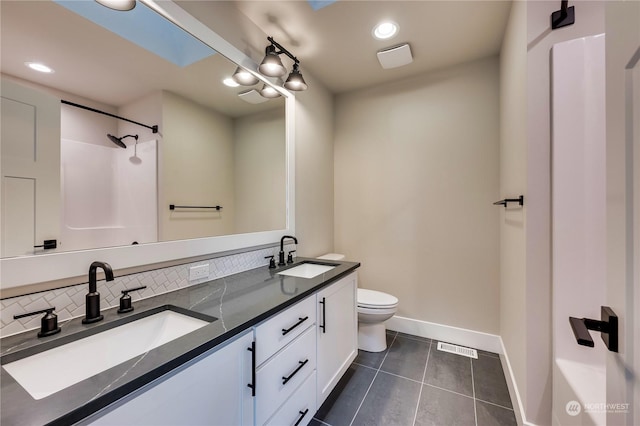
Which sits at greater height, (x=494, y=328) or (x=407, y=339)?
(x=494, y=328)

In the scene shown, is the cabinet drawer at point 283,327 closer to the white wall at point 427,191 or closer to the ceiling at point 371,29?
the white wall at point 427,191

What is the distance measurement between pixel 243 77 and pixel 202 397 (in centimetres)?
180

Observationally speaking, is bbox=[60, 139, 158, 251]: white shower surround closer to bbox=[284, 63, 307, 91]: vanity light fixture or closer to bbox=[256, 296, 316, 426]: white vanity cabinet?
bbox=[256, 296, 316, 426]: white vanity cabinet

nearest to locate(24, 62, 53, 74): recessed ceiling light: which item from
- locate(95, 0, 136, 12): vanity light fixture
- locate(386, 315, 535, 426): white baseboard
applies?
locate(95, 0, 136, 12): vanity light fixture

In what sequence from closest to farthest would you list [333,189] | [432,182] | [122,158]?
[122,158] → [432,182] → [333,189]

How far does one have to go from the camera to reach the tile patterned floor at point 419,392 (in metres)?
1.50

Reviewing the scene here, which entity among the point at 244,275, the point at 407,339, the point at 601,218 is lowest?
the point at 407,339

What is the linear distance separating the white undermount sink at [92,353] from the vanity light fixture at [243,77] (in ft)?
4.85

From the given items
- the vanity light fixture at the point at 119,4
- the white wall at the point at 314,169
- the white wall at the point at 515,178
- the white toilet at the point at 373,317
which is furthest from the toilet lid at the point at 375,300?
the vanity light fixture at the point at 119,4

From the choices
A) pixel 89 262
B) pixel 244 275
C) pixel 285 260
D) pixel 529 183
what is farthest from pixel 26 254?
pixel 529 183

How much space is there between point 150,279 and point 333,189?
6.75 feet

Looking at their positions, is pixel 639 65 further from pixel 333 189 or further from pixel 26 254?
pixel 333 189

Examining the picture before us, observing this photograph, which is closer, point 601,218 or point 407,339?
point 601,218

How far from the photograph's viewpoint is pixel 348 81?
263 centimetres
